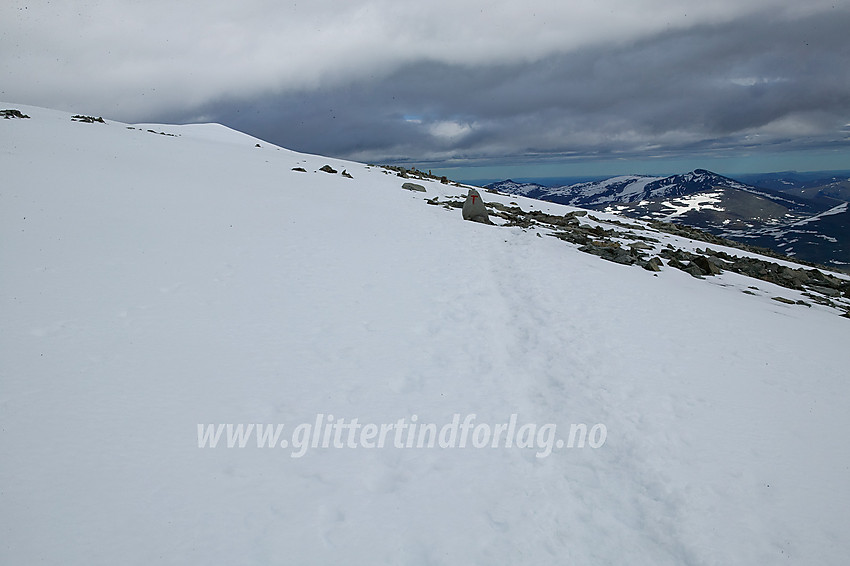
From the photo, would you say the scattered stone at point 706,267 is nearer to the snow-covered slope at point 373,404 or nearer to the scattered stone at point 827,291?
the scattered stone at point 827,291

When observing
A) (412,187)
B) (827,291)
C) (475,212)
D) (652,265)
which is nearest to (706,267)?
(652,265)

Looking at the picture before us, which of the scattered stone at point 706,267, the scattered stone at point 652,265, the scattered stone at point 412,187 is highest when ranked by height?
the scattered stone at point 412,187

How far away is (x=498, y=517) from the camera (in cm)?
651

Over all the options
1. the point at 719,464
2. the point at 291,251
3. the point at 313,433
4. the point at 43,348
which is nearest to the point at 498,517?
the point at 313,433

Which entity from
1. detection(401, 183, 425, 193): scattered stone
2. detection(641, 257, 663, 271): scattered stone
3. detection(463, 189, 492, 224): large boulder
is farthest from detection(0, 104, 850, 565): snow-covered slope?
detection(401, 183, 425, 193): scattered stone

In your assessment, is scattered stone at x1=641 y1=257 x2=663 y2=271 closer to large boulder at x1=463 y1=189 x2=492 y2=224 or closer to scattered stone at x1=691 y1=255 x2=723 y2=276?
scattered stone at x1=691 y1=255 x2=723 y2=276

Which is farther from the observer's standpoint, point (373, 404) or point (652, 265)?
point (652, 265)

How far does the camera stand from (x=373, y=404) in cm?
872

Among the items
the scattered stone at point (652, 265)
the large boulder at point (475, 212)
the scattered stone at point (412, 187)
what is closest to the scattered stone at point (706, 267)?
the scattered stone at point (652, 265)

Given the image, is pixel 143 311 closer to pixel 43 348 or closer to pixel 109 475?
pixel 43 348

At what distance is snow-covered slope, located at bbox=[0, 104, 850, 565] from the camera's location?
594cm

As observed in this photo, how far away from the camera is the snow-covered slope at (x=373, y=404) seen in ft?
19.5

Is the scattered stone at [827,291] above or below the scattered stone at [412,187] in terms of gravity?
below

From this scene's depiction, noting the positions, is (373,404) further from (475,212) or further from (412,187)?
(412,187)
